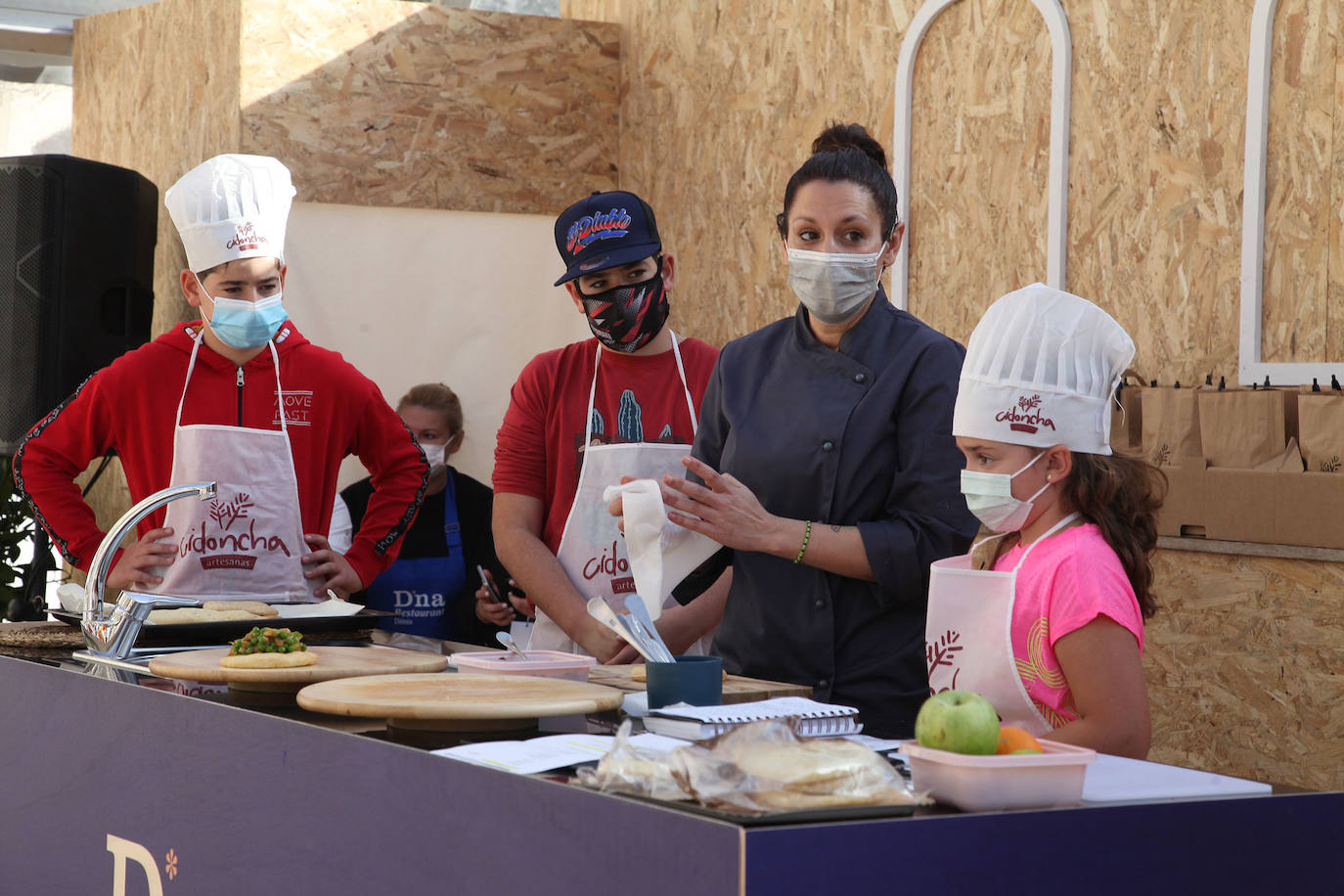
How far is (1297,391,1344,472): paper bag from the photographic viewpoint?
3.15m

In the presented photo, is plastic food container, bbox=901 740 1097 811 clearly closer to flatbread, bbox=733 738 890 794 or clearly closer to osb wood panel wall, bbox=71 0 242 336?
flatbread, bbox=733 738 890 794

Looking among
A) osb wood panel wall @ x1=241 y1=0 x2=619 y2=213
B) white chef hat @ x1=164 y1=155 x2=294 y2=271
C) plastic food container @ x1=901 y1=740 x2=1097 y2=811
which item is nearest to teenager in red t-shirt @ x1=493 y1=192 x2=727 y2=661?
white chef hat @ x1=164 y1=155 x2=294 y2=271

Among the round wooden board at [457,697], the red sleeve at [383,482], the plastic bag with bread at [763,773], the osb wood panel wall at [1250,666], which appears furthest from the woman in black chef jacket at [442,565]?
the plastic bag with bread at [763,773]

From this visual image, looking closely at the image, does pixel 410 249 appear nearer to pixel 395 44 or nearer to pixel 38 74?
pixel 395 44

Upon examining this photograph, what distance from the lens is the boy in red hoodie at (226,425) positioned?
3033 mm

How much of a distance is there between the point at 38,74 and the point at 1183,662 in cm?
566

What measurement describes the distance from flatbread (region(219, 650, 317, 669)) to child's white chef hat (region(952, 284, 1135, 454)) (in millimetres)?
944

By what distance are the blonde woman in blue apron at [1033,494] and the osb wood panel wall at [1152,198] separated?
1.62 m

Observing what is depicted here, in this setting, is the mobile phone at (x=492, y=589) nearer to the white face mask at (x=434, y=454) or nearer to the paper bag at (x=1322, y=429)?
the white face mask at (x=434, y=454)

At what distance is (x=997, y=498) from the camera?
190cm

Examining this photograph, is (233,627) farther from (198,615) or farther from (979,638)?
(979,638)

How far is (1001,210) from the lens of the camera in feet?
14.1

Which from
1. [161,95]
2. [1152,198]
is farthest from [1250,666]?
[161,95]

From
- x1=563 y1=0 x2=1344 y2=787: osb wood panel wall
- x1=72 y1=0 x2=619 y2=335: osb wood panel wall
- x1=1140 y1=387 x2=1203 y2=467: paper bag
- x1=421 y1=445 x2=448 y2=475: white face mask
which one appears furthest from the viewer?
x1=72 y1=0 x2=619 y2=335: osb wood panel wall
